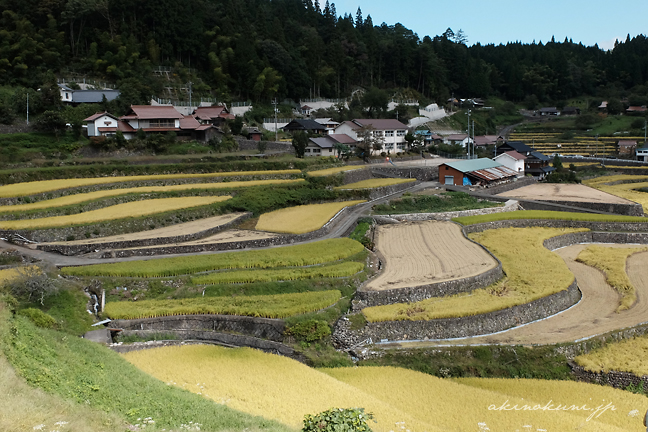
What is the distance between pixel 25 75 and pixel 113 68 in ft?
21.0

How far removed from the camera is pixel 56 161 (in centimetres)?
3291

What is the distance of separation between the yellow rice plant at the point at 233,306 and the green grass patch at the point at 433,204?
47.7 ft

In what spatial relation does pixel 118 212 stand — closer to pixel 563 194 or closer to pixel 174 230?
pixel 174 230

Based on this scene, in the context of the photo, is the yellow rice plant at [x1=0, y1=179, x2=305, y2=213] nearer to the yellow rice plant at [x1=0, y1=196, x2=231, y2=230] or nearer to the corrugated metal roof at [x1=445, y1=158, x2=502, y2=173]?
the yellow rice plant at [x1=0, y1=196, x2=231, y2=230]

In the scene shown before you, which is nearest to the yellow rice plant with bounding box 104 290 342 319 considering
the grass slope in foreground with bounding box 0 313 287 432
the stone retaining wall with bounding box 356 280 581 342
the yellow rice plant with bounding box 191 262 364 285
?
the yellow rice plant with bounding box 191 262 364 285

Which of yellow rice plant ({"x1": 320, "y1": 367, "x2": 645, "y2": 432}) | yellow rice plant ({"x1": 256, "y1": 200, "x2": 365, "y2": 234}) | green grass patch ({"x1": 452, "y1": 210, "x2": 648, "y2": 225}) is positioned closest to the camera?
yellow rice plant ({"x1": 320, "y1": 367, "x2": 645, "y2": 432})

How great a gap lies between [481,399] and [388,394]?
83.0 inches

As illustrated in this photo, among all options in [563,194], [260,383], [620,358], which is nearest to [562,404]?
[620,358]

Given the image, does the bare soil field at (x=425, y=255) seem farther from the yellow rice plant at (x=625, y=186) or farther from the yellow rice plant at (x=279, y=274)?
the yellow rice plant at (x=625, y=186)

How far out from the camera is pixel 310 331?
1532 centimetres

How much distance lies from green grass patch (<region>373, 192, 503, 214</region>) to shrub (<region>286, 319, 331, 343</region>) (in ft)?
53.8

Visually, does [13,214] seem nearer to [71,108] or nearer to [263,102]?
[71,108]

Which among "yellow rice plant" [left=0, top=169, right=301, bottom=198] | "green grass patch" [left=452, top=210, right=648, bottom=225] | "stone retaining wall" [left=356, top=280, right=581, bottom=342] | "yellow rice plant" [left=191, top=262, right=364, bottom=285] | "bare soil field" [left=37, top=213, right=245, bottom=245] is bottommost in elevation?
"stone retaining wall" [left=356, top=280, right=581, bottom=342]

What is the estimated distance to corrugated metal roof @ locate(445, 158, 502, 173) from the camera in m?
40.5
